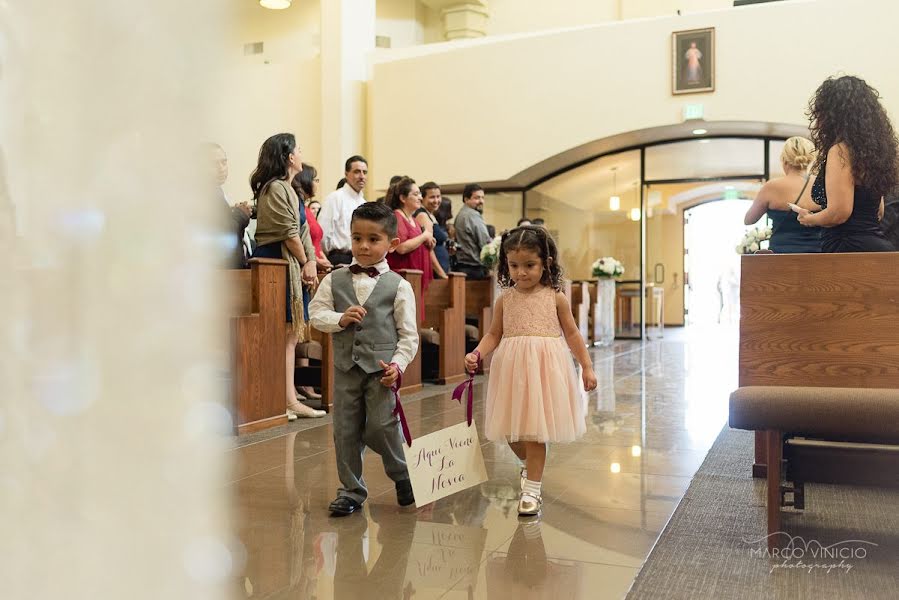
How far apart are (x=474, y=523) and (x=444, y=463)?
31cm

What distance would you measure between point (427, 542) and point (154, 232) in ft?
9.09

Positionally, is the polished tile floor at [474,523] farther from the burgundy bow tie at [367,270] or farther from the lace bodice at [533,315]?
the burgundy bow tie at [367,270]

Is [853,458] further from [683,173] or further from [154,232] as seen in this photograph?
[683,173]

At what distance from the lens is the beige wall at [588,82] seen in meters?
11.6

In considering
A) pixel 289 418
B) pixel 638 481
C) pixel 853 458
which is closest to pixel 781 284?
pixel 853 458

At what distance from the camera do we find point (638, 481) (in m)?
3.88

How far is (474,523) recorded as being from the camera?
3217 mm

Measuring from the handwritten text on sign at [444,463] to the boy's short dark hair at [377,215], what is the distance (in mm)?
852

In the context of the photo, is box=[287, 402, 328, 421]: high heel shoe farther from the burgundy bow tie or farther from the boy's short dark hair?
the boy's short dark hair

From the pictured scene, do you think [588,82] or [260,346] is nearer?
[260,346]

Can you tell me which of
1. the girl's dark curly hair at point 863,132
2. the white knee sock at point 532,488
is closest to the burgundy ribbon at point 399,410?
the white knee sock at point 532,488

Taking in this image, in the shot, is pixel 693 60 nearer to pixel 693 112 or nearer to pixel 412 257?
pixel 693 112

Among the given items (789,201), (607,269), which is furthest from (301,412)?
(607,269)

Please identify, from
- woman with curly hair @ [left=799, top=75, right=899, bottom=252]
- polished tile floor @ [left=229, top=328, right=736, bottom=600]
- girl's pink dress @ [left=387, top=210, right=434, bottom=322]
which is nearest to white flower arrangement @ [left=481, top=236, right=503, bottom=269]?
girl's pink dress @ [left=387, top=210, right=434, bottom=322]
